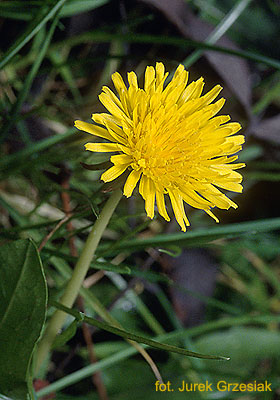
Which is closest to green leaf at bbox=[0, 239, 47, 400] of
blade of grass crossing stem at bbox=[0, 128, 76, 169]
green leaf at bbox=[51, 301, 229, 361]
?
green leaf at bbox=[51, 301, 229, 361]

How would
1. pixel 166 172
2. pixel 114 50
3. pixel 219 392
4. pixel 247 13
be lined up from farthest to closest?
pixel 247 13
pixel 114 50
pixel 219 392
pixel 166 172

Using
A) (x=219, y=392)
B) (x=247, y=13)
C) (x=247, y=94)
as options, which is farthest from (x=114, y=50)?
(x=219, y=392)

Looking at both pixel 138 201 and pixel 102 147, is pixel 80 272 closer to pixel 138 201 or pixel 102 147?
pixel 102 147

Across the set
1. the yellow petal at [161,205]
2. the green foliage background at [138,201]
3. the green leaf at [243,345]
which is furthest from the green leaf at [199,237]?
the green leaf at [243,345]

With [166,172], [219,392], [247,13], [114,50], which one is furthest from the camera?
[247,13]

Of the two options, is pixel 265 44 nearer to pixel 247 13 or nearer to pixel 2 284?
pixel 247 13

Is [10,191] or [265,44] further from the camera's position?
[265,44]

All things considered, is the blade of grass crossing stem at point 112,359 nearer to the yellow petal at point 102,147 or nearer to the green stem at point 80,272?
the green stem at point 80,272

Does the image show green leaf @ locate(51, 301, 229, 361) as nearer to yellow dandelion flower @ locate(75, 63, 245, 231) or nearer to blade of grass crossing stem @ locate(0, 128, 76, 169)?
yellow dandelion flower @ locate(75, 63, 245, 231)
